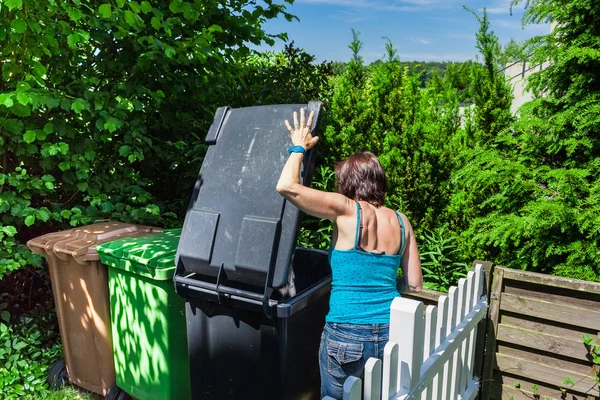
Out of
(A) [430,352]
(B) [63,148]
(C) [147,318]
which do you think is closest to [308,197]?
(A) [430,352]

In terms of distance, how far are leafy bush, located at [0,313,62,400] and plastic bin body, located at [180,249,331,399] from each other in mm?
1709

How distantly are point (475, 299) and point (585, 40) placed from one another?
1851 mm

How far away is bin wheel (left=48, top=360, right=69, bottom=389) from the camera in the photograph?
3447 millimetres

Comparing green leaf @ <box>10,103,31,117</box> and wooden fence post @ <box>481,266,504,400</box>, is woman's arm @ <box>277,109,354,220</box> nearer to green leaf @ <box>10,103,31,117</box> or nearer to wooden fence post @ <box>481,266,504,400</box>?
wooden fence post @ <box>481,266,504,400</box>

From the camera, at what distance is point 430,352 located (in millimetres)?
2209

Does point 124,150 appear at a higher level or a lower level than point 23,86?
lower

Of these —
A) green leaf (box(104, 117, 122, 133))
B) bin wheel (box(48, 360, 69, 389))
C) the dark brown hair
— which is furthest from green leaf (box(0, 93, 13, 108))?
the dark brown hair

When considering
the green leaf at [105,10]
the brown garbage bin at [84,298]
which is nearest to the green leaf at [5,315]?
the brown garbage bin at [84,298]

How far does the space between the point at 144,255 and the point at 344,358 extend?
132 cm

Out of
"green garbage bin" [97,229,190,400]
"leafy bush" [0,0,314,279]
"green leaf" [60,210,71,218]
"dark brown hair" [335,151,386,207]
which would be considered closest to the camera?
"dark brown hair" [335,151,386,207]

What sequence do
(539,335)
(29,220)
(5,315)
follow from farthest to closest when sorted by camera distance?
(5,315) < (29,220) < (539,335)

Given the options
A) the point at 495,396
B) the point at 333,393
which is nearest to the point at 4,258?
the point at 333,393

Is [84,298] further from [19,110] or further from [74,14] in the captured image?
[74,14]

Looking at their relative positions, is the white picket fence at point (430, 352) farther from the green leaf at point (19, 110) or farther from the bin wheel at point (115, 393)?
the green leaf at point (19, 110)
